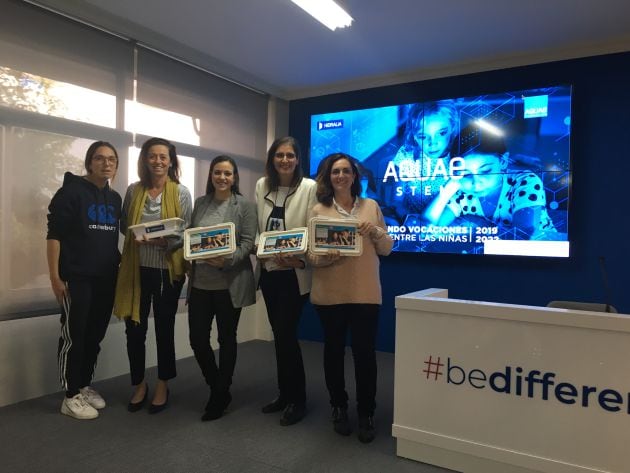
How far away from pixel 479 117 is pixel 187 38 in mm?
2554

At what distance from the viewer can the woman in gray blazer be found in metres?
2.68

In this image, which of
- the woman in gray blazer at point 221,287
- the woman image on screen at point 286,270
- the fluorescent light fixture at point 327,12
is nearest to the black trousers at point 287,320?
the woman image on screen at point 286,270

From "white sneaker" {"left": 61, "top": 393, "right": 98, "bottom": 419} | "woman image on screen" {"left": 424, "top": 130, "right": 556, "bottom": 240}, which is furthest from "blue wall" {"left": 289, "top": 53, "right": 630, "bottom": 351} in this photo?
"white sneaker" {"left": 61, "top": 393, "right": 98, "bottom": 419}

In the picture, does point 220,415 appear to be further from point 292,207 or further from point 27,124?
point 27,124

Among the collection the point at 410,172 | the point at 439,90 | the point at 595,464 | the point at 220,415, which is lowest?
the point at 220,415

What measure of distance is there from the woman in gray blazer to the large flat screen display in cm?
206

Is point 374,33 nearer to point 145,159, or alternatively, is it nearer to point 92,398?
point 145,159

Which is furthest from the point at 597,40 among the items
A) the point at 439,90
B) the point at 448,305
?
the point at 448,305

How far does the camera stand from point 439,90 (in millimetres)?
4406

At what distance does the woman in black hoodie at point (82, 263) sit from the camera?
2.74m

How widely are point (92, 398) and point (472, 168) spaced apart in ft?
11.1

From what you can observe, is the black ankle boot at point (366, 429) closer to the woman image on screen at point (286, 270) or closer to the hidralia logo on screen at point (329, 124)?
the woman image on screen at point (286, 270)

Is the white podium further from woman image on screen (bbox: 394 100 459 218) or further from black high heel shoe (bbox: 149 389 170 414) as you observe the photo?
woman image on screen (bbox: 394 100 459 218)

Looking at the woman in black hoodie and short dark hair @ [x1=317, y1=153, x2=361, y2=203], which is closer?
short dark hair @ [x1=317, y1=153, x2=361, y2=203]
